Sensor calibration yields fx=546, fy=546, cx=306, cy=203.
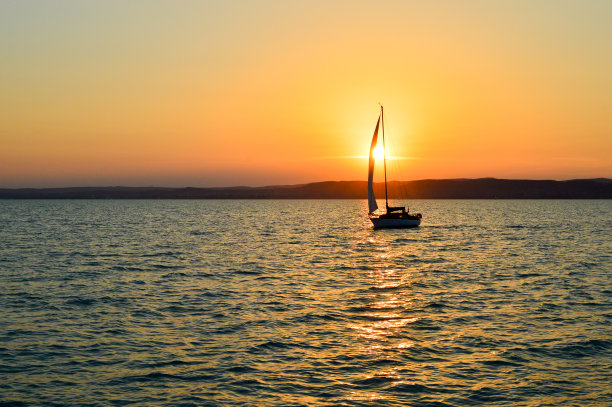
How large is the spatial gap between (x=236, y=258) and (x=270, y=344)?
29368 millimetres

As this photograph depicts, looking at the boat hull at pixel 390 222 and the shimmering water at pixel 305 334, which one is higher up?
the boat hull at pixel 390 222

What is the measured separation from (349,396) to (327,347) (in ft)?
15.1

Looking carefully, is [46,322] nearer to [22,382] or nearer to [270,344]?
[22,382]

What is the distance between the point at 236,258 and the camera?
4866 cm

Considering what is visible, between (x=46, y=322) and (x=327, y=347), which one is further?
(x=46, y=322)

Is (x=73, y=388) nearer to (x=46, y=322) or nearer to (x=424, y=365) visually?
(x=46, y=322)

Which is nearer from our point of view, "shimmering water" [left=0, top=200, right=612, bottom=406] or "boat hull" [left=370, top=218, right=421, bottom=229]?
"shimmering water" [left=0, top=200, right=612, bottom=406]

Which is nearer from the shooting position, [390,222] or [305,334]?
[305,334]

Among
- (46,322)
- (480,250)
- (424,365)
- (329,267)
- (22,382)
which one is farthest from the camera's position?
(480,250)

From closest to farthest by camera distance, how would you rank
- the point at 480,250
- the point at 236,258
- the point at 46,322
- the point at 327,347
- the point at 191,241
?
the point at 327,347
the point at 46,322
the point at 236,258
the point at 480,250
the point at 191,241

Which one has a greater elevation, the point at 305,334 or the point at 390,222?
the point at 390,222

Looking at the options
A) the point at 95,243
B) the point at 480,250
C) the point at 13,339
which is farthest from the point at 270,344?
the point at 95,243

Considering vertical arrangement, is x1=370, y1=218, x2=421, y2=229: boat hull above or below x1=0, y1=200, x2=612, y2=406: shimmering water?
above

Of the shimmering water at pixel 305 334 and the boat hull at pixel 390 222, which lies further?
the boat hull at pixel 390 222
